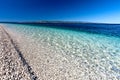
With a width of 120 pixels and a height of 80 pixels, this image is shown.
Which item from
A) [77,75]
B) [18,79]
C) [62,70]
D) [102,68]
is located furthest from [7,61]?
[102,68]

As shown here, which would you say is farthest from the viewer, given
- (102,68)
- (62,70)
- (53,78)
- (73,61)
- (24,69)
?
(73,61)

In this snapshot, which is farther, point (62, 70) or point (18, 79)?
point (62, 70)

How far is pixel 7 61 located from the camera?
224 inches

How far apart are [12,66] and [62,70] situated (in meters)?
2.39

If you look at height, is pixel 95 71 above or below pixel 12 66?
below

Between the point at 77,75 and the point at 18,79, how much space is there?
2521 millimetres

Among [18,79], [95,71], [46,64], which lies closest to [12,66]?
[18,79]

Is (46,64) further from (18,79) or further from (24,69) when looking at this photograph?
(18,79)

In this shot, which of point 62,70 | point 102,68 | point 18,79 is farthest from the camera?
point 102,68

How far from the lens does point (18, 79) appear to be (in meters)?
4.19

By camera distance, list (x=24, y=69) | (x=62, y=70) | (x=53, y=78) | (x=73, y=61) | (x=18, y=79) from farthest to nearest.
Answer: (x=73, y=61)
(x=62, y=70)
(x=24, y=69)
(x=53, y=78)
(x=18, y=79)

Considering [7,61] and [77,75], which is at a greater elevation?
[7,61]

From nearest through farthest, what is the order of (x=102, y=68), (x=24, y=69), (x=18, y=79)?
1. (x=18, y=79)
2. (x=24, y=69)
3. (x=102, y=68)

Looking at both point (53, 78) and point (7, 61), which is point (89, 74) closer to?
point (53, 78)
